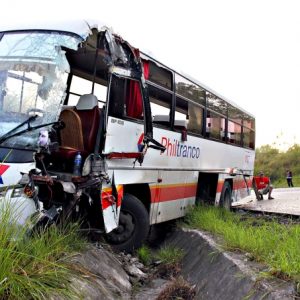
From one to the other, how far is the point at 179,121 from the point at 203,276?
363 cm

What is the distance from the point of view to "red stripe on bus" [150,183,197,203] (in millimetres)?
7898

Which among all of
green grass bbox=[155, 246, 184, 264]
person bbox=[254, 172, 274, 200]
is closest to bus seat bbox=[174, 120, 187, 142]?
green grass bbox=[155, 246, 184, 264]

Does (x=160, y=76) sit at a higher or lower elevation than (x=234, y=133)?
higher

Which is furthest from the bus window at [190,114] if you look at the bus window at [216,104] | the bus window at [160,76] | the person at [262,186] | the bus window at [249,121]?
the person at [262,186]

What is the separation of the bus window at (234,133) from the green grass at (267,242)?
15.7 ft

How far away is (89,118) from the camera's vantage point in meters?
6.55

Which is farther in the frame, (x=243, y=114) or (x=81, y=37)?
(x=243, y=114)

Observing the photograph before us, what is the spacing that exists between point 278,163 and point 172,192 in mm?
49997

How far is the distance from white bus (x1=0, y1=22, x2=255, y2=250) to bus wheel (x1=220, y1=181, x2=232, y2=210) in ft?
9.87

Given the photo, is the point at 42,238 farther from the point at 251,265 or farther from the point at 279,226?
the point at 279,226

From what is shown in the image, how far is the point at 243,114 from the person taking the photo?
49.8ft

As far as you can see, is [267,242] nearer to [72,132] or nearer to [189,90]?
[72,132]

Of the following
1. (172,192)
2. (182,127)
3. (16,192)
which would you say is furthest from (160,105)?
(16,192)

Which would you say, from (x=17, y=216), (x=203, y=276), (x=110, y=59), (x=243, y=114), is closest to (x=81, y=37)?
(x=110, y=59)
